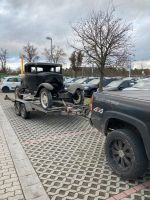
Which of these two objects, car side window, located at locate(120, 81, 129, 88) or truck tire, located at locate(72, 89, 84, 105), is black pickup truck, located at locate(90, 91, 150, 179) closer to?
truck tire, located at locate(72, 89, 84, 105)

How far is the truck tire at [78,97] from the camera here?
31.7 ft

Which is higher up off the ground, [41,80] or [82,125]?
[41,80]

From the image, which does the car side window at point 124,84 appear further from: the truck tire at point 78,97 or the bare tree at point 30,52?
the bare tree at point 30,52

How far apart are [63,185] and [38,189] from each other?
41 centimetres

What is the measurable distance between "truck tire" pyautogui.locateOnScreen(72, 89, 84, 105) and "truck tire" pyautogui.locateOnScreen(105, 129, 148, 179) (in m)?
5.22

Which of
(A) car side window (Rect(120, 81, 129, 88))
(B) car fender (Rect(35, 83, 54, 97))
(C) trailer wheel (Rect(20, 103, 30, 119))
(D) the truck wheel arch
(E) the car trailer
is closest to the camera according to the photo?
(D) the truck wheel arch

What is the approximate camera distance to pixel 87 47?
635 inches

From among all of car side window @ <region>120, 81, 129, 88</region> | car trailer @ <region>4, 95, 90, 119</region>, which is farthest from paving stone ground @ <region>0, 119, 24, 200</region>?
car side window @ <region>120, 81, 129, 88</region>

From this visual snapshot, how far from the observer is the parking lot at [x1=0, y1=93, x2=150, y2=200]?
3.77 metres

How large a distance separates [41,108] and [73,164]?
13.0ft

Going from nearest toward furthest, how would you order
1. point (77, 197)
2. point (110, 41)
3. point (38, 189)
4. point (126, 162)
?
point (77, 197)
point (38, 189)
point (126, 162)
point (110, 41)

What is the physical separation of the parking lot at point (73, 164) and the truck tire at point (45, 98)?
28.1 inches

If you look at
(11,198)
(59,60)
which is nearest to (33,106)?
(11,198)

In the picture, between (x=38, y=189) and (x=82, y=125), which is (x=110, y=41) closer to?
(x=82, y=125)
